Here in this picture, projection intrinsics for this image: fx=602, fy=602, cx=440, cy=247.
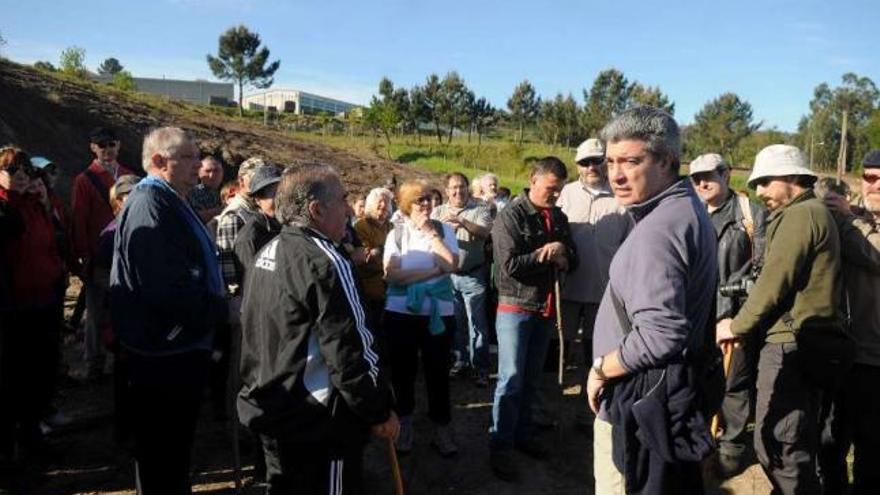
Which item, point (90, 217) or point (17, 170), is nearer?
point (17, 170)

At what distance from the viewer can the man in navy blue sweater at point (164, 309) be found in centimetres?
282

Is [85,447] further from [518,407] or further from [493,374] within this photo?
[493,374]

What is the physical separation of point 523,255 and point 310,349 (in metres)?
2.04

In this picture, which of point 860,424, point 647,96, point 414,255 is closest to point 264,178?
point 414,255

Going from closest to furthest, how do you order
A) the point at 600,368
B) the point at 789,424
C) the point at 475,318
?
the point at 600,368 < the point at 789,424 < the point at 475,318

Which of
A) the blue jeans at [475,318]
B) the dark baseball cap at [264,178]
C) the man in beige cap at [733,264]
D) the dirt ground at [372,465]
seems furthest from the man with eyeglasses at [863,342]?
the dark baseball cap at [264,178]

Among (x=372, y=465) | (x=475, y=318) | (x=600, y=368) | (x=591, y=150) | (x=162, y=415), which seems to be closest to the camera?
(x=600, y=368)

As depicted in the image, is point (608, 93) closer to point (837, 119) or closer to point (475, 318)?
point (837, 119)

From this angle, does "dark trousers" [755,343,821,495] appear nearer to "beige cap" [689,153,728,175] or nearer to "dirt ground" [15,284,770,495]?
"dirt ground" [15,284,770,495]

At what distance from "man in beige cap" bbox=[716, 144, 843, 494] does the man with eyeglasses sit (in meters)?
0.20

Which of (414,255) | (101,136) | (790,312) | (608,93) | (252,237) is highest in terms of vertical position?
(608,93)

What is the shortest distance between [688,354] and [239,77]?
5565 cm

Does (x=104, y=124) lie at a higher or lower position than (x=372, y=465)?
higher

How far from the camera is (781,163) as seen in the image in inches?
132
